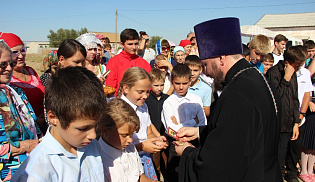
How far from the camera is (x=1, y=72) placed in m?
2.36

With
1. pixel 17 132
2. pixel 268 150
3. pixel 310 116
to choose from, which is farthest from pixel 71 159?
pixel 310 116

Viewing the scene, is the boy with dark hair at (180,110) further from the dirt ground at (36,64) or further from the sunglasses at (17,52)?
the dirt ground at (36,64)

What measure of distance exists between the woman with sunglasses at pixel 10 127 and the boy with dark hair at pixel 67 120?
78 centimetres

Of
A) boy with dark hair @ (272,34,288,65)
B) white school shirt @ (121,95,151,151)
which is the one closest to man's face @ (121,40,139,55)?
white school shirt @ (121,95,151,151)

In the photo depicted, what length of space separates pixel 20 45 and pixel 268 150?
10.2 feet

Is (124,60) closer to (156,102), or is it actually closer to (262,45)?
(156,102)

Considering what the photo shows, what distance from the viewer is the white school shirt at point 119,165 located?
2.43 metres

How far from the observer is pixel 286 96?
4.74 metres

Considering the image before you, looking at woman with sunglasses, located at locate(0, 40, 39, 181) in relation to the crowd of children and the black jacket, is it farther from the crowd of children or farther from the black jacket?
the black jacket

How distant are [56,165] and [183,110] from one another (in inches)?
108

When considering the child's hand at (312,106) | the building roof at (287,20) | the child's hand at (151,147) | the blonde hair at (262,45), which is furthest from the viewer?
the building roof at (287,20)

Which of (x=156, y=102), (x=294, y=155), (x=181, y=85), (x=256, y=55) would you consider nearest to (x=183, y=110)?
(x=181, y=85)

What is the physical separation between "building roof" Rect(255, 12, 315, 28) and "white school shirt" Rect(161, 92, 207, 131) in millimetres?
46149

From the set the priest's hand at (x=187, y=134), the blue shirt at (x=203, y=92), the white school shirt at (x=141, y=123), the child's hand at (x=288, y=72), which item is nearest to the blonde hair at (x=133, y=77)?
the white school shirt at (x=141, y=123)
